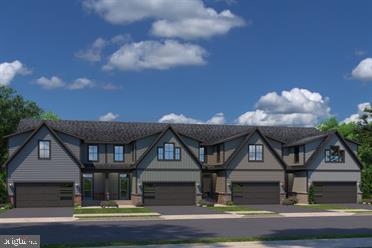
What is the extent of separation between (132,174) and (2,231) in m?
21.9

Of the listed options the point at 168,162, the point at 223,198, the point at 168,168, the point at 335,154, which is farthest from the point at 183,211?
the point at 335,154

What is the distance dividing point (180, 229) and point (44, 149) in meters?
20.8

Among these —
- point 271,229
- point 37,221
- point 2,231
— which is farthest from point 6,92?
point 271,229

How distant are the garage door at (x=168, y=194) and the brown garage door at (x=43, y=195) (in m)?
6.41

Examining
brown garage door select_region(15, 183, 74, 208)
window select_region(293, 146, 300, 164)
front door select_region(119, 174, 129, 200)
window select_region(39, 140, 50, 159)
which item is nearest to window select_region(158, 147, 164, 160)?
front door select_region(119, 174, 129, 200)

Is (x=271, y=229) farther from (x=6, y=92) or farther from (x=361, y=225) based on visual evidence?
(x=6, y=92)

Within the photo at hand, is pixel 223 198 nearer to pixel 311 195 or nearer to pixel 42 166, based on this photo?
pixel 311 195

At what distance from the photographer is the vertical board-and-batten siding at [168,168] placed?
45.6m

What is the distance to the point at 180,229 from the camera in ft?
86.6

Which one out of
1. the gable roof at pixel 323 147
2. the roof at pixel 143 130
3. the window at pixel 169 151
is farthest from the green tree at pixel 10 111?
the gable roof at pixel 323 147

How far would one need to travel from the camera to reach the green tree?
66.9 m

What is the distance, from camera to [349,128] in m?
88.8

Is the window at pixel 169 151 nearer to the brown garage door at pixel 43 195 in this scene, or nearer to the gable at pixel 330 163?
the brown garage door at pixel 43 195

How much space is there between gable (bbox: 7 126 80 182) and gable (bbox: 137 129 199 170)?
5820 millimetres
